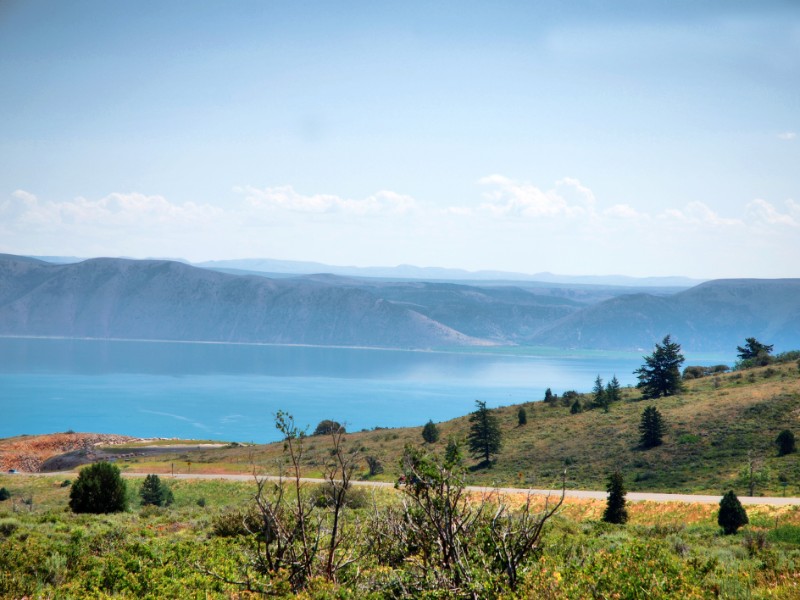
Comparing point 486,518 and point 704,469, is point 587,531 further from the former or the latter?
point 704,469

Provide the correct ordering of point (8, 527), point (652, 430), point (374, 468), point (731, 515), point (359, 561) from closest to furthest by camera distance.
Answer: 1. point (359, 561)
2. point (8, 527)
3. point (731, 515)
4. point (652, 430)
5. point (374, 468)

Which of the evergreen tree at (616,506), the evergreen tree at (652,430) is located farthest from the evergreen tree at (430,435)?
the evergreen tree at (616,506)

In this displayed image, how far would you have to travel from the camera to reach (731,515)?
76.7 feet

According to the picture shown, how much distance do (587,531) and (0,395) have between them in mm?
173475

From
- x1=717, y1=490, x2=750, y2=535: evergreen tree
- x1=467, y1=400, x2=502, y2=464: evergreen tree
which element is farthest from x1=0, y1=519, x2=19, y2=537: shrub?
x1=467, y1=400, x2=502, y2=464: evergreen tree

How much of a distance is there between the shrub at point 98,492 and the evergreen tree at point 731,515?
2314 centimetres

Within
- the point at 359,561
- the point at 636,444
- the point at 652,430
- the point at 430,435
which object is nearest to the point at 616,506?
the point at 359,561

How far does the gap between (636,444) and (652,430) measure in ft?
5.80

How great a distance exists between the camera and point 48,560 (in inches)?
572

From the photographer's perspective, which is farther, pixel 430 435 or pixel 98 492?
pixel 430 435

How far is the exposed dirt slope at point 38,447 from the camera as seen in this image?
70312mm

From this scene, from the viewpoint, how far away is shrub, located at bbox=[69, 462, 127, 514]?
87.4ft

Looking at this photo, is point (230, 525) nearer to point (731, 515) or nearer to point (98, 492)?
point (98, 492)

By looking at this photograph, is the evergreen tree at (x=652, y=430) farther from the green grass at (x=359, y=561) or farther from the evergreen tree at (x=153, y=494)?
the evergreen tree at (x=153, y=494)
